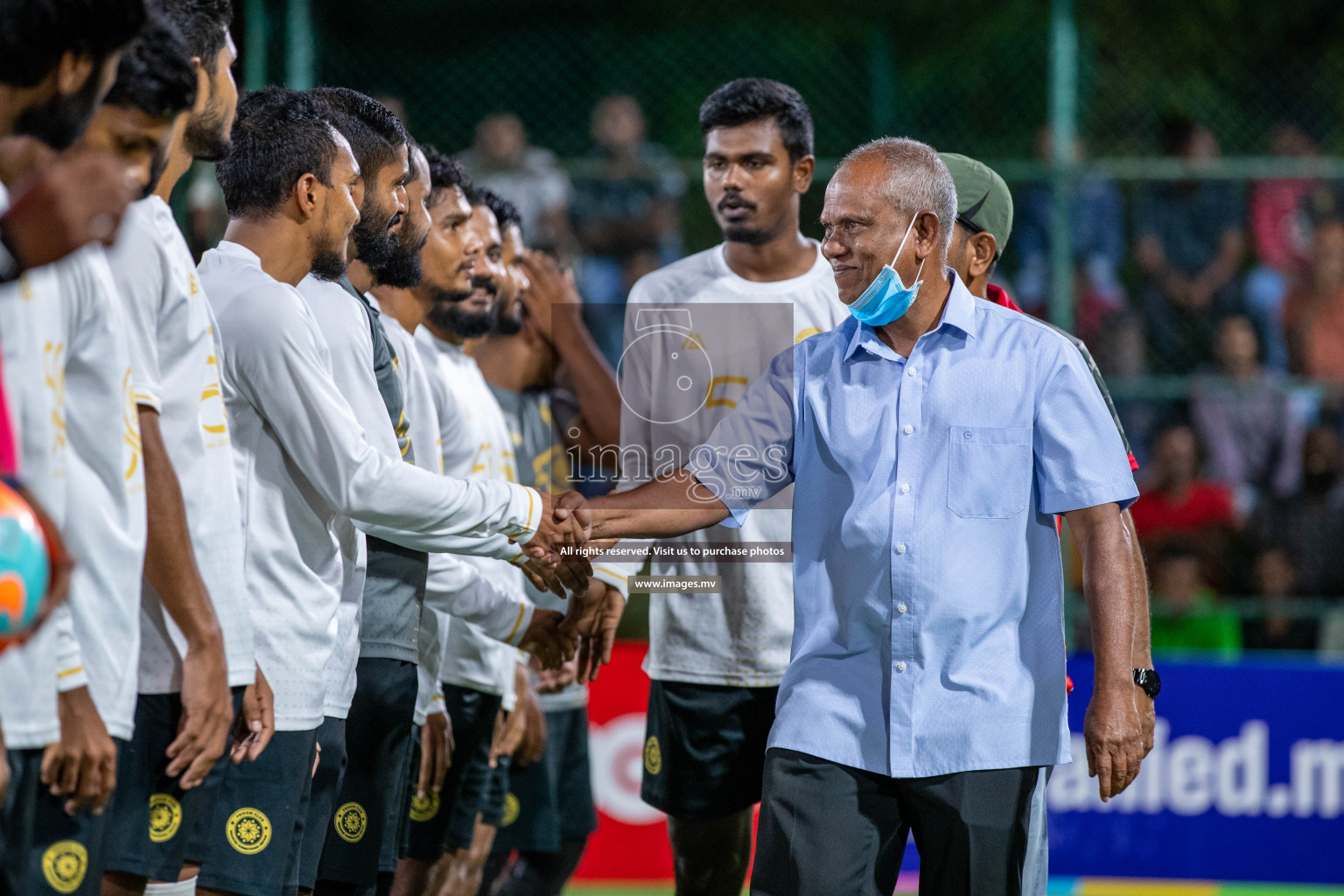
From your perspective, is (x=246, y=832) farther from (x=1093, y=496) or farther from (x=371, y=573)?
(x=1093, y=496)

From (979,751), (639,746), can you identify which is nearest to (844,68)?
(639,746)

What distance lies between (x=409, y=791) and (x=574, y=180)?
6.15 meters

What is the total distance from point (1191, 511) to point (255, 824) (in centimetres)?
702

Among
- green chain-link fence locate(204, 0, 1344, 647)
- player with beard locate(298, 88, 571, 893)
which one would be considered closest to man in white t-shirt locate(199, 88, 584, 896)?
player with beard locate(298, 88, 571, 893)

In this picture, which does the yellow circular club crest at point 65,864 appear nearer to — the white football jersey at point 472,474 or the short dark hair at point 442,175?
the white football jersey at point 472,474

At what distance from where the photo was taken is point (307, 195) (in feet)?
11.2

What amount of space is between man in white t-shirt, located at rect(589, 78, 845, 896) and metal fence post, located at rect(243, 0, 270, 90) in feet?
14.6

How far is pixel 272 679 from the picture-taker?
3137mm

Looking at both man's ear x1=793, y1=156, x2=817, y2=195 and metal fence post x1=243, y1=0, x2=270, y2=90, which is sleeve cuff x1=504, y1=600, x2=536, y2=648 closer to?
man's ear x1=793, y1=156, x2=817, y2=195

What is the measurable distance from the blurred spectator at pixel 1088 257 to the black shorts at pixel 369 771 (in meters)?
6.64

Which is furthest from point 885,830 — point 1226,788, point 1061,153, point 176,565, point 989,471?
point 1061,153

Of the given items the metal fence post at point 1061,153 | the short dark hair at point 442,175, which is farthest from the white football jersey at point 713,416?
the metal fence post at point 1061,153

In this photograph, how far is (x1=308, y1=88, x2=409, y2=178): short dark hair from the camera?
3.70 meters

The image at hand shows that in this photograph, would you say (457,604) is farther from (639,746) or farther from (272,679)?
(639,746)
